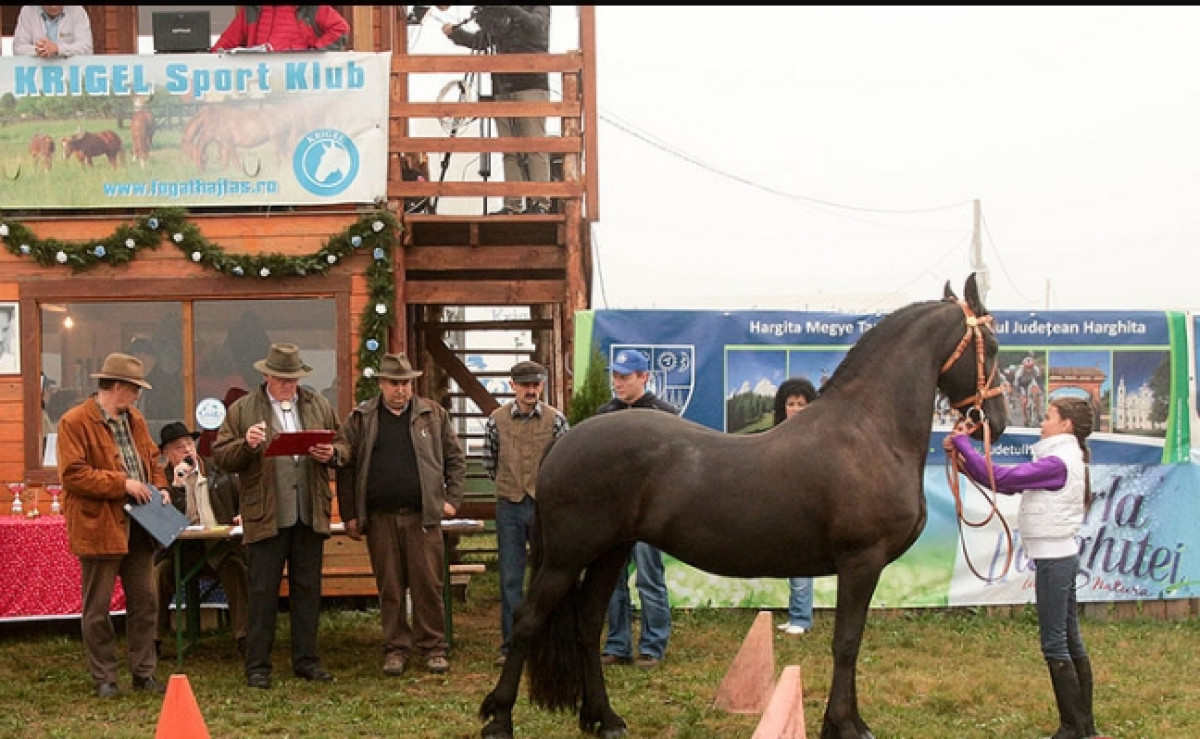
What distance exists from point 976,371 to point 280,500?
13.3ft

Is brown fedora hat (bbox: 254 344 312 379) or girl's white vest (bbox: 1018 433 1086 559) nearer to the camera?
girl's white vest (bbox: 1018 433 1086 559)

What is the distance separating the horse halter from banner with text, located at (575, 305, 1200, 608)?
3553 mm

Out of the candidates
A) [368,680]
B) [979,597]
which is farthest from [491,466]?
[979,597]

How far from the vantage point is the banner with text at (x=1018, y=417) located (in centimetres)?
932

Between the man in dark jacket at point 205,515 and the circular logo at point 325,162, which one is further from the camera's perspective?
the circular logo at point 325,162

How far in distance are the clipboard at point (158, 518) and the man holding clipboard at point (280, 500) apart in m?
0.38

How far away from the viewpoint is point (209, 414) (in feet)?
31.3

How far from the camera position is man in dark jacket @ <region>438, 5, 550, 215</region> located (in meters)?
10.5

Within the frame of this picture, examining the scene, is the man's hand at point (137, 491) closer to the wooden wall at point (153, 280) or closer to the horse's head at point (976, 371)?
the wooden wall at point (153, 280)

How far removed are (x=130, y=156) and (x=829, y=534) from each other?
6693mm

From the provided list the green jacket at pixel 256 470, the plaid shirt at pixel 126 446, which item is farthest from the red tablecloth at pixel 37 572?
the green jacket at pixel 256 470

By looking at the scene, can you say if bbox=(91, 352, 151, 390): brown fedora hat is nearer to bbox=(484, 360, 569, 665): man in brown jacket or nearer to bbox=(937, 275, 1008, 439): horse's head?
bbox=(484, 360, 569, 665): man in brown jacket

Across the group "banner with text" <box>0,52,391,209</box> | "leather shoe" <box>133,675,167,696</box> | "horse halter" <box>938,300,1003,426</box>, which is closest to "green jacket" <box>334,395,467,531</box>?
"leather shoe" <box>133,675,167,696</box>

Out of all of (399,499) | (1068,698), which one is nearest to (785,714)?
(1068,698)
